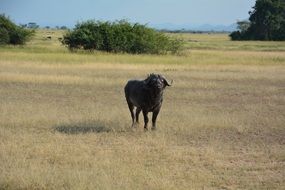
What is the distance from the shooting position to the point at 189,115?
49.6ft

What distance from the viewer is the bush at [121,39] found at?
46.1 metres

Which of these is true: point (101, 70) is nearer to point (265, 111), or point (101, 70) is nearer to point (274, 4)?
point (265, 111)

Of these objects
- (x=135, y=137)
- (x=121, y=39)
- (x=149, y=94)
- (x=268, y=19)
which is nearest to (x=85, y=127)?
(x=135, y=137)

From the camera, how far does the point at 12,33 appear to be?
171 feet

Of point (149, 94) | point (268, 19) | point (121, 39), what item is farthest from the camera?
point (268, 19)

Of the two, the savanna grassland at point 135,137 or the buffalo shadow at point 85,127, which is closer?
the savanna grassland at point 135,137

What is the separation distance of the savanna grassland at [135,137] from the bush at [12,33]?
26949 millimetres

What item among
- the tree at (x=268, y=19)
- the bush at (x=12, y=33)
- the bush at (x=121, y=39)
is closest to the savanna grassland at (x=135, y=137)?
the bush at (x=121, y=39)

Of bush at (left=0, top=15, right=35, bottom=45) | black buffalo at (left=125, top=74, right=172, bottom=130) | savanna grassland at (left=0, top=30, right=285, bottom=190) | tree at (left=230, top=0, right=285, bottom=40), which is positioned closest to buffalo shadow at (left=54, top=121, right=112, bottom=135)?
savanna grassland at (left=0, top=30, right=285, bottom=190)

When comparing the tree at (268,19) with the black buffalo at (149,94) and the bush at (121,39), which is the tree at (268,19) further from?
the black buffalo at (149,94)

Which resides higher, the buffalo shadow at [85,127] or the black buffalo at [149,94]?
the black buffalo at [149,94]

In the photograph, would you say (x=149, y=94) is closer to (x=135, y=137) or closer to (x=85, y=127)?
(x=135, y=137)

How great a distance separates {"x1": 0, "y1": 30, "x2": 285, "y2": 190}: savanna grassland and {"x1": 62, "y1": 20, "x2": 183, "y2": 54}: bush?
20.8 meters

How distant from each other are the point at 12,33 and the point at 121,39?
38.7ft
